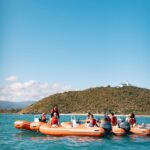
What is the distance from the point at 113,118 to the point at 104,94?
372 feet

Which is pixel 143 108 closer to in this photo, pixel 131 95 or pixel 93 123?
pixel 131 95

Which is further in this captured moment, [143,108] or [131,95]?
[131,95]

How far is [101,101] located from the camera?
134 metres

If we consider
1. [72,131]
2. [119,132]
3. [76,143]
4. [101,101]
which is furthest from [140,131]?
[101,101]

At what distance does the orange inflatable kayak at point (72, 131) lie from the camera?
25641 millimetres

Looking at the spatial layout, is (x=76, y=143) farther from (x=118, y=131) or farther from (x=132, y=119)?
(x=132, y=119)

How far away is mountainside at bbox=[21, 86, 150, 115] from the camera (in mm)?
126750

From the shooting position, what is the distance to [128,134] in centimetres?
2808

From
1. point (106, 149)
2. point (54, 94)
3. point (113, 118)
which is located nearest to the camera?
point (106, 149)

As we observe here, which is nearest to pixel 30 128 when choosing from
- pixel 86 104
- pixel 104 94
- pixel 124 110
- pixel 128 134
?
pixel 128 134

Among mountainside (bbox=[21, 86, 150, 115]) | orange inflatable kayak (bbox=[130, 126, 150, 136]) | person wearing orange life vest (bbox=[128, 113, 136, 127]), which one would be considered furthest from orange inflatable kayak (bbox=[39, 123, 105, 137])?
mountainside (bbox=[21, 86, 150, 115])

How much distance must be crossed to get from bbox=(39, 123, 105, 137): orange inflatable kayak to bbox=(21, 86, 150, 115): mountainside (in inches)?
3679

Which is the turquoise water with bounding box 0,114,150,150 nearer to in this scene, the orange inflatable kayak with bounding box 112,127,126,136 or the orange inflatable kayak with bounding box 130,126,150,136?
the orange inflatable kayak with bounding box 112,127,126,136

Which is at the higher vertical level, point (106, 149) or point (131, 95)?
point (131, 95)
